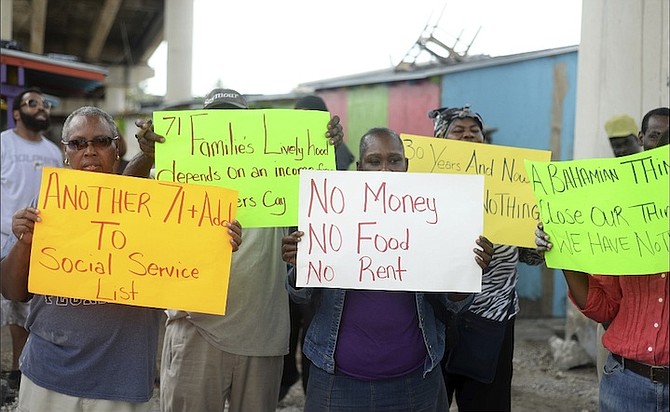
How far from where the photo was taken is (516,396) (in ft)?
18.5

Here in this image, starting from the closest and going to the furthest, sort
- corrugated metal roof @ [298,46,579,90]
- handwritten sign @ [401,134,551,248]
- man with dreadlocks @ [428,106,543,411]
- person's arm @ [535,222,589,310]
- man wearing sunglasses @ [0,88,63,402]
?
1. person's arm @ [535,222,589,310]
2. handwritten sign @ [401,134,551,248]
3. man with dreadlocks @ [428,106,543,411]
4. man wearing sunglasses @ [0,88,63,402]
5. corrugated metal roof @ [298,46,579,90]

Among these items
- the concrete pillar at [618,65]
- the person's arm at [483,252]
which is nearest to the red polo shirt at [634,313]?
the person's arm at [483,252]

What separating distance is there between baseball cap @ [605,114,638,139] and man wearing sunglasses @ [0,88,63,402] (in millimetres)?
4506

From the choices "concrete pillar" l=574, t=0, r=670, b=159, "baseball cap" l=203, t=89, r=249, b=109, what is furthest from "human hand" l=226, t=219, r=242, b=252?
"concrete pillar" l=574, t=0, r=670, b=159

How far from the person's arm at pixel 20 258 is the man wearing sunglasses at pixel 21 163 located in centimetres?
279

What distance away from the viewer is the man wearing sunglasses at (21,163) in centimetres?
505

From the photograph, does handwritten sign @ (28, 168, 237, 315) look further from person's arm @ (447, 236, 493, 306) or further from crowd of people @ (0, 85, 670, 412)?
person's arm @ (447, 236, 493, 306)

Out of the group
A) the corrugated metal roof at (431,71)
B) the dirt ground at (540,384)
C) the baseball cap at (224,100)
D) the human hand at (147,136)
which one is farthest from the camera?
the corrugated metal roof at (431,71)

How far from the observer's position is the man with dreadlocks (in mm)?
3527

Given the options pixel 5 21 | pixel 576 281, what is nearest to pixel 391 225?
pixel 576 281

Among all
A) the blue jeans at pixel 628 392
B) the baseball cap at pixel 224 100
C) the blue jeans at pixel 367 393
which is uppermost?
the baseball cap at pixel 224 100

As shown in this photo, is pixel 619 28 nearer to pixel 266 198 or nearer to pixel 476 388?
pixel 476 388

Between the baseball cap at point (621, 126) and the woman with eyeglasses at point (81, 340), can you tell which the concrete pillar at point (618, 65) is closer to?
the baseball cap at point (621, 126)

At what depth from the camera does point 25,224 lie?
238 centimetres
